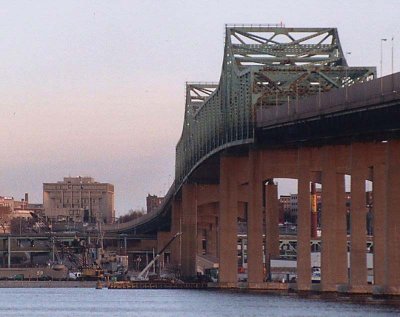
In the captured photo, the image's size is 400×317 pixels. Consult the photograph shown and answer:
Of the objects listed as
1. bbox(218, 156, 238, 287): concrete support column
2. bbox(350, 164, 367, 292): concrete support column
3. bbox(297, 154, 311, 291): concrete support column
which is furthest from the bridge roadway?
bbox(218, 156, 238, 287): concrete support column

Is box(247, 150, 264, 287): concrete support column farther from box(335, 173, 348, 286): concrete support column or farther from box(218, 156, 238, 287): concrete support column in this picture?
box(335, 173, 348, 286): concrete support column

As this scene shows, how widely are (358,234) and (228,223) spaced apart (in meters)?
38.4

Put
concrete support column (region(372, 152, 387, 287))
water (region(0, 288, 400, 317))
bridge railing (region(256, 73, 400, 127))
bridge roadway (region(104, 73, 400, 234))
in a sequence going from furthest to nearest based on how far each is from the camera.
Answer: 1. concrete support column (region(372, 152, 387, 287))
2. bridge roadway (region(104, 73, 400, 234))
3. bridge railing (region(256, 73, 400, 127))
4. water (region(0, 288, 400, 317))

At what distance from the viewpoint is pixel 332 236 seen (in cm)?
13862

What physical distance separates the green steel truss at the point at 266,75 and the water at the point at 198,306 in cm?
1547

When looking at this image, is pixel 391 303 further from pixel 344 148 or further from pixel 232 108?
pixel 232 108

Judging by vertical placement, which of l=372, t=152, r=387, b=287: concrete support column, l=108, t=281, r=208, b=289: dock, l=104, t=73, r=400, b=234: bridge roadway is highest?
l=104, t=73, r=400, b=234: bridge roadway

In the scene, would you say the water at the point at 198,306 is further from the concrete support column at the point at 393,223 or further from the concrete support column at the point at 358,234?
the concrete support column at the point at 358,234

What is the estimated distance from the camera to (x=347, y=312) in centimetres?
10744

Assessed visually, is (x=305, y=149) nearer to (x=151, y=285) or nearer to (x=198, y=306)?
(x=198, y=306)

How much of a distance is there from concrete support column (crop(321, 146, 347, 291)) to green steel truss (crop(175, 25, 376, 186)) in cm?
1371

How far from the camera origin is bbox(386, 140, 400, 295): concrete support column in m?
122

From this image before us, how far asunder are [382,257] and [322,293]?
10.1 metres

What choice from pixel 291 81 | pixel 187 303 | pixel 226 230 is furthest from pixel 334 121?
pixel 226 230
